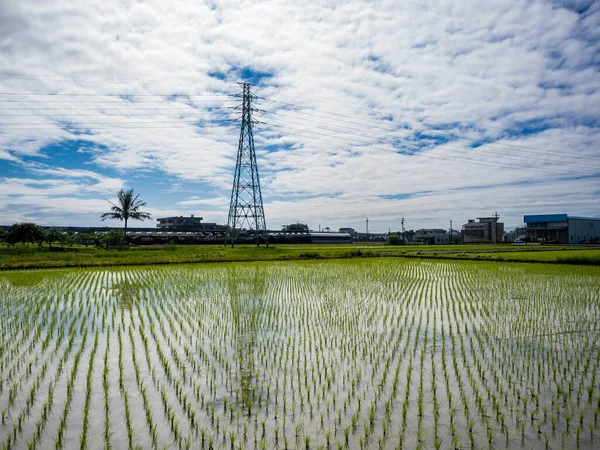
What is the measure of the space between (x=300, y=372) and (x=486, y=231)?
64.4 meters

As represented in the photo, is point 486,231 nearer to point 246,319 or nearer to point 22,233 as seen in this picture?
point 22,233

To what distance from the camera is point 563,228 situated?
51062mm

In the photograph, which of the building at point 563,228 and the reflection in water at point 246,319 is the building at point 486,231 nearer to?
the building at point 563,228

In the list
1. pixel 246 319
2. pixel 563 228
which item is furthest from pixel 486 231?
pixel 246 319

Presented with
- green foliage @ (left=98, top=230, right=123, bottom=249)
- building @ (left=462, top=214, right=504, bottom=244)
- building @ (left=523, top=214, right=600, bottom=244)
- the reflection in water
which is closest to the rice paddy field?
the reflection in water

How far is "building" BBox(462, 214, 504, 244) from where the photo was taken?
62.2 metres

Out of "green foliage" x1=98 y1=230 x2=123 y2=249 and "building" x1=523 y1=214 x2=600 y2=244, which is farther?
"building" x1=523 y1=214 x2=600 y2=244

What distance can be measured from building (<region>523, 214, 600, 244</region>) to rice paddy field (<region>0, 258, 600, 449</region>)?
48.8 m

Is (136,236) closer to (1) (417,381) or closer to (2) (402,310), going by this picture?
(2) (402,310)

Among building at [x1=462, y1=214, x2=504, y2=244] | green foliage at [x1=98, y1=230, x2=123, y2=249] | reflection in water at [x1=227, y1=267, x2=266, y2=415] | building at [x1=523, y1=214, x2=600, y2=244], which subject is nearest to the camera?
reflection in water at [x1=227, y1=267, x2=266, y2=415]

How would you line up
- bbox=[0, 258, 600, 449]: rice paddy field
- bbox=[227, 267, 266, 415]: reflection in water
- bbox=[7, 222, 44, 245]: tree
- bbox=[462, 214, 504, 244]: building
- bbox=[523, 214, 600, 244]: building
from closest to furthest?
bbox=[0, 258, 600, 449]: rice paddy field
bbox=[227, 267, 266, 415]: reflection in water
bbox=[7, 222, 44, 245]: tree
bbox=[523, 214, 600, 244]: building
bbox=[462, 214, 504, 244]: building

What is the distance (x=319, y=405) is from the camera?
12.3 feet

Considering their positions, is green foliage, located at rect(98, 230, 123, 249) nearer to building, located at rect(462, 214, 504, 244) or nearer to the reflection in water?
the reflection in water

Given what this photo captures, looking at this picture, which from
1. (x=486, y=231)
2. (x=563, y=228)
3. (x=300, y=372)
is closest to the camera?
(x=300, y=372)
